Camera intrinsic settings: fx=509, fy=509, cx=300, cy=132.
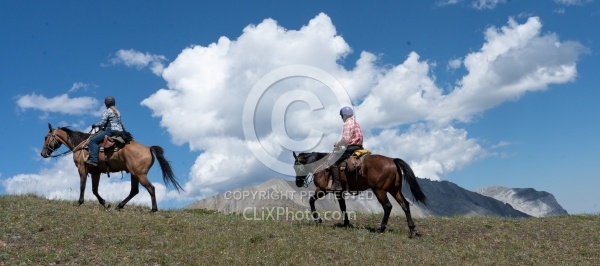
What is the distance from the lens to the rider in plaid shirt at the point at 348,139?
17.3 m

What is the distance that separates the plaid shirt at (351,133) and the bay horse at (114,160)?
22.7 feet

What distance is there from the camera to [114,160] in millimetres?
19141

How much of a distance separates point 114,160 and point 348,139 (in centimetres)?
885

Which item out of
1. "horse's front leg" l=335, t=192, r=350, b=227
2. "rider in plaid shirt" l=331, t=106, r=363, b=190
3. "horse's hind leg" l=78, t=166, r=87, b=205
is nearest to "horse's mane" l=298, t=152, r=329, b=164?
"rider in plaid shirt" l=331, t=106, r=363, b=190

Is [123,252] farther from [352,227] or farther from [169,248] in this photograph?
Result: [352,227]

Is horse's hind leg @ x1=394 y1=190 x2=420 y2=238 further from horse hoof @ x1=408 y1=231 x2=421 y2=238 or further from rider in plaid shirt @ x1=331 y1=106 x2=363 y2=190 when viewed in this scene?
rider in plaid shirt @ x1=331 y1=106 x2=363 y2=190

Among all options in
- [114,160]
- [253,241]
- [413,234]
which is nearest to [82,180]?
[114,160]

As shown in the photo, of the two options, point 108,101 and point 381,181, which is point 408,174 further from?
point 108,101

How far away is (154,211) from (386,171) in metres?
8.73

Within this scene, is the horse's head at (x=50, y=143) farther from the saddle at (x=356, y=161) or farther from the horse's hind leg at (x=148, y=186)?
the saddle at (x=356, y=161)

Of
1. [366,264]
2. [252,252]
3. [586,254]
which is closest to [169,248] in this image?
[252,252]

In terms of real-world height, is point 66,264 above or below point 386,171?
below

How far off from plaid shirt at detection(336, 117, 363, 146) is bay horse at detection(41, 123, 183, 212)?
6.91 meters

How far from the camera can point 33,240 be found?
45.0ft
